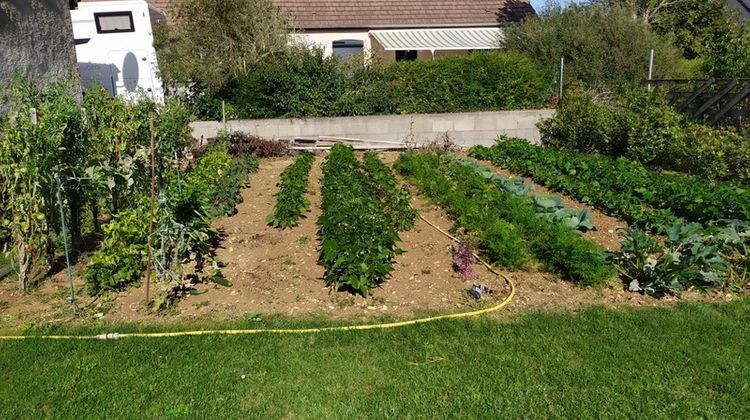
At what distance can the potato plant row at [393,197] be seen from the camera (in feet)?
25.6

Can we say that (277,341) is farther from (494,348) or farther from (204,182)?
(204,182)

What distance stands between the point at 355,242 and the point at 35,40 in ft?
28.5

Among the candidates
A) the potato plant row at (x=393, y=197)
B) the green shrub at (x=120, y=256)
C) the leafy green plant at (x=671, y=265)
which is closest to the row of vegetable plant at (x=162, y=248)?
the green shrub at (x=120, y=256)

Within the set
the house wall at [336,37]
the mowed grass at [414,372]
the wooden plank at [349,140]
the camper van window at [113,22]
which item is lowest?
the mowed grass at [414,372]

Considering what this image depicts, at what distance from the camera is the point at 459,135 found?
49.2ft

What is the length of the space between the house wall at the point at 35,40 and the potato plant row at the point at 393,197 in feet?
18.3

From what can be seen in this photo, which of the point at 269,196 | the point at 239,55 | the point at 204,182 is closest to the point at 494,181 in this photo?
the point at 269,196

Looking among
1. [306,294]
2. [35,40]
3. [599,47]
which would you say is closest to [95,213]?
[306,294]

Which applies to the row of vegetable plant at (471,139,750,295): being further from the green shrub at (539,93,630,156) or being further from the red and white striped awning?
the red and white striped awning

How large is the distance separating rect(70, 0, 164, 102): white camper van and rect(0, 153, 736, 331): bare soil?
13708 mm

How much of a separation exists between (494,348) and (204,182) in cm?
637

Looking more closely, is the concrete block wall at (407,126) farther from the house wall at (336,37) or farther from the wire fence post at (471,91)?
the house wall at (336,37)

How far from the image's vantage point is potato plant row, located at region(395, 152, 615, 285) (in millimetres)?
6035

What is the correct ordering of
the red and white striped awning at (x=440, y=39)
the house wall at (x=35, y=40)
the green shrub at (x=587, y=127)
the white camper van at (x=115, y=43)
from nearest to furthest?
the house wall at (x=35, y=40) → the green shrub at (x=587, y=127) → the white camper van at (x=115, y=43) → the red and white striped awning at (x=440, y=39)
